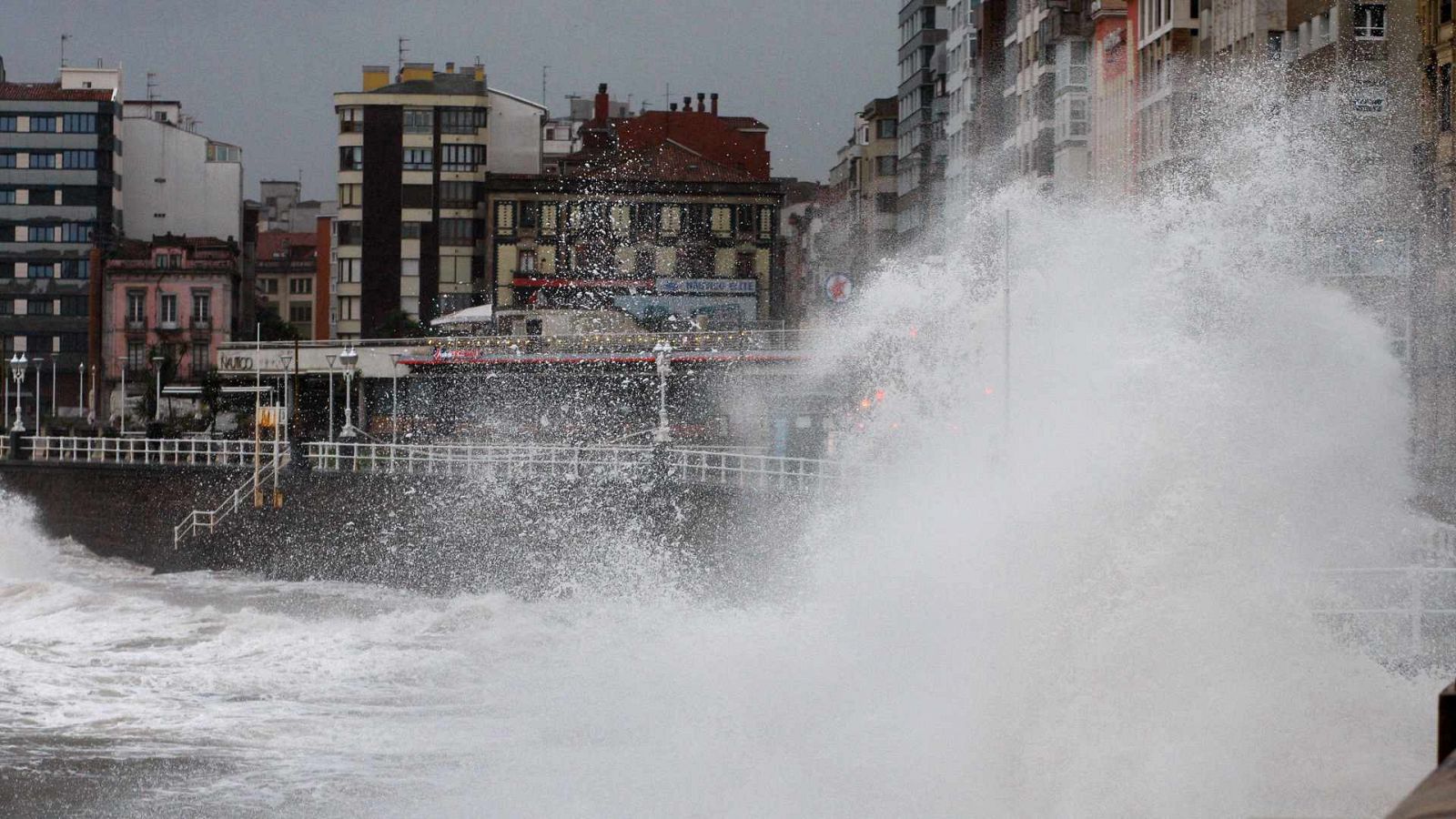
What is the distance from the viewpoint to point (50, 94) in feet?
330

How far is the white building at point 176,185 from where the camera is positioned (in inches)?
4094

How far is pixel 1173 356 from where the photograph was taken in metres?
20.5

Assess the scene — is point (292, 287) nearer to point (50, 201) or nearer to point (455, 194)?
point (50, 201)

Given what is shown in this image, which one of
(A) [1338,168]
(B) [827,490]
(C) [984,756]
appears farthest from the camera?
(A) [1338,168]

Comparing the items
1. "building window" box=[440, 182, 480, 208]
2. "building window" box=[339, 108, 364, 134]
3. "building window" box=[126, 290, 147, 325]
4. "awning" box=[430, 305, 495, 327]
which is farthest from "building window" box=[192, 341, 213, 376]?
"awning" box=[430, 305, 495, 327]

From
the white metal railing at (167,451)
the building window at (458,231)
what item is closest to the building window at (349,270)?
the building window at (458,231)

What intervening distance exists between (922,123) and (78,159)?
4484cm

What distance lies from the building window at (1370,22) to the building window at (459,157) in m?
58.9

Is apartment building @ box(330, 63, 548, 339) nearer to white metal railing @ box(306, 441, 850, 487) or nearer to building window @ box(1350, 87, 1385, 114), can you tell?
white metal railing @ box(306, 441, 850, 487)

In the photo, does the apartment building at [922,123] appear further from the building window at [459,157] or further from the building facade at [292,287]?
the building facade at [292,287]

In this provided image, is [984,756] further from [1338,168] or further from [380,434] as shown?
[380,434]

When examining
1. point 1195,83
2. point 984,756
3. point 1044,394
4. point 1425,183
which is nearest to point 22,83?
point 1195,83

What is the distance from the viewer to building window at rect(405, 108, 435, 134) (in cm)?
9525

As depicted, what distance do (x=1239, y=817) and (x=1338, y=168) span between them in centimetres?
3265
